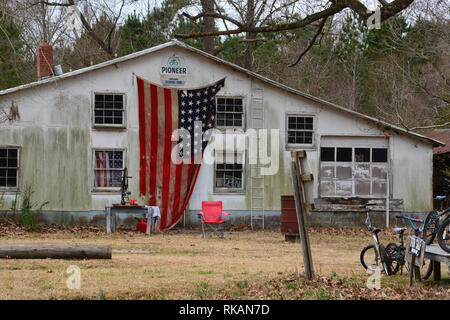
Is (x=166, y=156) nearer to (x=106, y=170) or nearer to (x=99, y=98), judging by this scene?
(x=106, y=170)

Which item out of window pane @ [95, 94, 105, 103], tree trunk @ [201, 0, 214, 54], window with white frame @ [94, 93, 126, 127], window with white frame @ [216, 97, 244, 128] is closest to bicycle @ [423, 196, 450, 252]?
window with white frame @ [216, 97, 244, 128]

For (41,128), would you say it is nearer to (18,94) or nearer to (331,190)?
(18,94)

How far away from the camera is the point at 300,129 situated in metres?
22.8

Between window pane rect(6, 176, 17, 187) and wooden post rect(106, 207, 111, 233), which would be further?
window pane rect(6, 176, 17, 187)

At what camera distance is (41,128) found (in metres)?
21.5

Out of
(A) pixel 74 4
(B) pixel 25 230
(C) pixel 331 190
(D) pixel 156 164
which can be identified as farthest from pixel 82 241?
(A) pixel 74 4

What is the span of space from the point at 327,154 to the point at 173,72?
5.68 metres

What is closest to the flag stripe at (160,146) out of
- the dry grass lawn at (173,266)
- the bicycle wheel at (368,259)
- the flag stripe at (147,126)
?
the flag stripe at (147,126)

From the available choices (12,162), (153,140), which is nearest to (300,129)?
(153,140)

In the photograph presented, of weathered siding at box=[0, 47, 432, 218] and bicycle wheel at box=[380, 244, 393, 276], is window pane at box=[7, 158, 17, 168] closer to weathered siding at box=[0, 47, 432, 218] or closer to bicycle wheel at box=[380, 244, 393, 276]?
weathered siding at box=[0, 47, 432, 218]

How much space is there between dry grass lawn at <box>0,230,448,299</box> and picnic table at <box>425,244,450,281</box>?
0.48 metres

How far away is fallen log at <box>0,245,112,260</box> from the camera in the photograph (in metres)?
12.1
